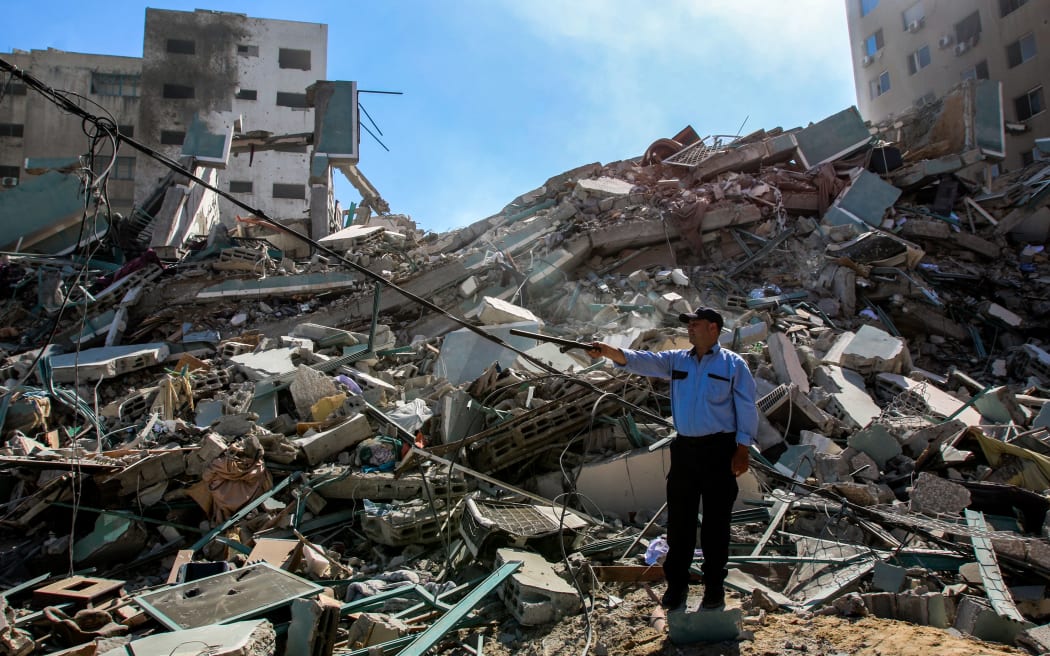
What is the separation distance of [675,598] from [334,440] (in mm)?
3696

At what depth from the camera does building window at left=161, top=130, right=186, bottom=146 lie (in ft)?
88.9

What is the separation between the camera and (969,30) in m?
22.8

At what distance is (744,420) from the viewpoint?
10.4 ft

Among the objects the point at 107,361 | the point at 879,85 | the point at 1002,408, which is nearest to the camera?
the point at 1002,408

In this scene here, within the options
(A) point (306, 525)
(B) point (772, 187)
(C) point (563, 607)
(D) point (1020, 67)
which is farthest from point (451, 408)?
(D) point (1020, 67)

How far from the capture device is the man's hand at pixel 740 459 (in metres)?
3.11

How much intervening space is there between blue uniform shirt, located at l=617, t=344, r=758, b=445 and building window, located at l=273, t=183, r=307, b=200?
26774mm

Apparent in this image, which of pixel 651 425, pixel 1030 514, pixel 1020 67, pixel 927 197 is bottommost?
pixel 1030 514

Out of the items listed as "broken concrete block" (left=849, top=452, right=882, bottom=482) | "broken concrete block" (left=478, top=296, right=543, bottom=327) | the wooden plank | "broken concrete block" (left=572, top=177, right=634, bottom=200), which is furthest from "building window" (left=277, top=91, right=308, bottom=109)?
"broken concrete block" (left=849, top=452, right=882, bottom=482)

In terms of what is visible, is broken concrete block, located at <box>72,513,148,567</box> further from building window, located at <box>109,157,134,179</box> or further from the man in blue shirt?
building window, located at <box>109,157,134,179</box>

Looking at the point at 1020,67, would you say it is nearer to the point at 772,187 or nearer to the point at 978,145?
the point at 978,145

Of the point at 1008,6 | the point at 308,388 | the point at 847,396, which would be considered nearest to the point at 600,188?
the point at 847,396

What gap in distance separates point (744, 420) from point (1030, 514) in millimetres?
2885

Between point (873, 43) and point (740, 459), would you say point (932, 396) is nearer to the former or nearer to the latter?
point (740, 459)
